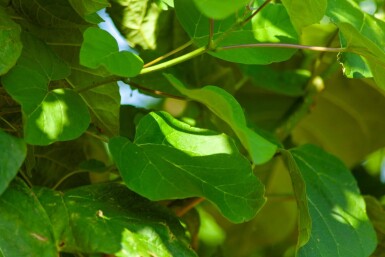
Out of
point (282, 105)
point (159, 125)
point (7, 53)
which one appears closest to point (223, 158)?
point (159, 125)

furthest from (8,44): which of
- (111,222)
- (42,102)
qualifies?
(111,222)

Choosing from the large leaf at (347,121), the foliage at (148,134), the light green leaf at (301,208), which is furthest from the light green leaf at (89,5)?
the large leaf at (347,121)

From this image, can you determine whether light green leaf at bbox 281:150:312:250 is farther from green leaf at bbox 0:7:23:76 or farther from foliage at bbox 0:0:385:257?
green leaf at bbox 0:7:23:76

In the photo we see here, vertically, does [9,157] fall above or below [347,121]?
above

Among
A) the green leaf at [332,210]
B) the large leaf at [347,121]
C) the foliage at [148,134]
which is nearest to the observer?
the foliage at [148,134]

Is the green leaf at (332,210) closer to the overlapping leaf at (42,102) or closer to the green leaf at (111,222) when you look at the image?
the green leaf at (111,222)

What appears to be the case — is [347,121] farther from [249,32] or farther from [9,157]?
[9,157]
